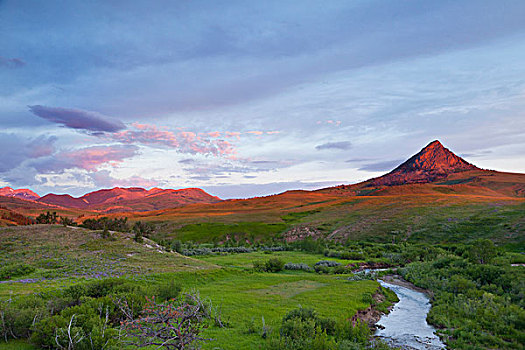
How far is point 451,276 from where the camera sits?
26.1 metres

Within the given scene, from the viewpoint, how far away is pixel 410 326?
18.2 m

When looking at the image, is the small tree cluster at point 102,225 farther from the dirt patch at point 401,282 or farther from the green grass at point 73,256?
the dirt patch at point 401,282

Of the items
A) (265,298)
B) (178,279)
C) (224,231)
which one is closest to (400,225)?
(224,231)

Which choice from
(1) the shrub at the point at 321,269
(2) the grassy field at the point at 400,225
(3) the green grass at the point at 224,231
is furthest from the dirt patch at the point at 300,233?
(1) the shrub at the point at 321,269

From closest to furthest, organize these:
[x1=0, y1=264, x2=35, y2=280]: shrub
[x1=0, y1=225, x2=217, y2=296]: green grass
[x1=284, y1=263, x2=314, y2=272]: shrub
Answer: [x1=0, y1=264, x2=35, y2=280]: shrub
[x1=0, y1=225, x2=217, y2=296]: green grass
[x1=284, y1=263, x2=314, y2=272]: shrub

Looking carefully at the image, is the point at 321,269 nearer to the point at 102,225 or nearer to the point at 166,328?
the point at 102,225

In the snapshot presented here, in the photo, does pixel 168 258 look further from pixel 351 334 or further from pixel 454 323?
pixel 454 323

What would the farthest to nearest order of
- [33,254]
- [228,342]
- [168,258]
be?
[168,258], [33,254], [228,342]

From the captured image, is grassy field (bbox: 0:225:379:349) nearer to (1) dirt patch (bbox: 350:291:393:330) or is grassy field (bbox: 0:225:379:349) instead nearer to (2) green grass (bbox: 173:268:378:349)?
(2) green grass (bbox: 173:268:378:349)

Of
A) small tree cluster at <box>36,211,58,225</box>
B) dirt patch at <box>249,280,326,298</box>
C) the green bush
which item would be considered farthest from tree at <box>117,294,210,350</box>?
small tree cluster at <box>36,211,58,225</box>

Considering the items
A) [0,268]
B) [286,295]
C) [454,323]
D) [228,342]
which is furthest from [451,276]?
[0,268]

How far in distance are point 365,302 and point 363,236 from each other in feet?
152

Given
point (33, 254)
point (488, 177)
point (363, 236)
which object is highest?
point (488, 177)

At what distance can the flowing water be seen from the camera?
15.4m
